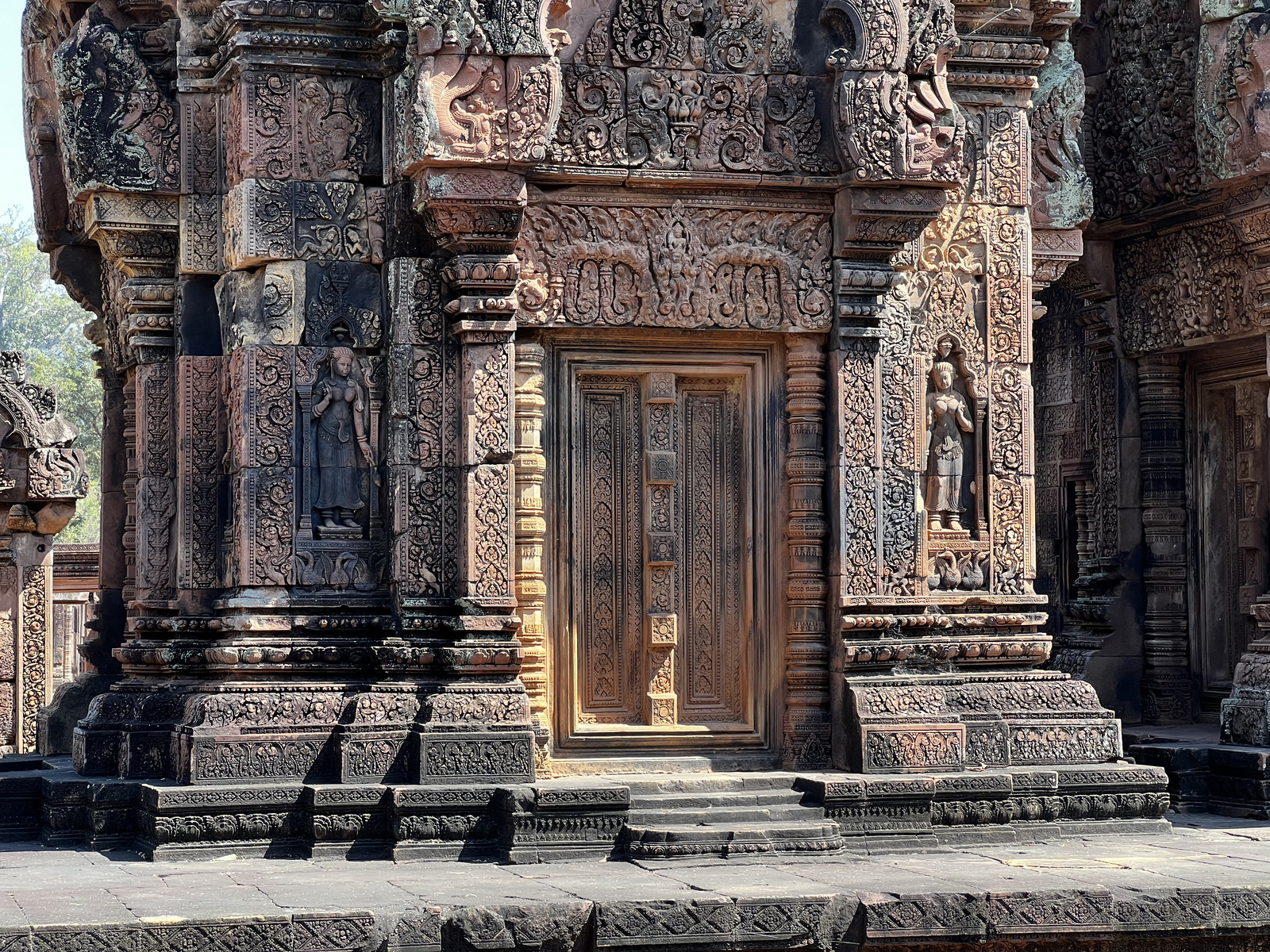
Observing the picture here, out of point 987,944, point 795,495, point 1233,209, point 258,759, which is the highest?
point 1233,209

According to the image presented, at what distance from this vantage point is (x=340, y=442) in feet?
33.5

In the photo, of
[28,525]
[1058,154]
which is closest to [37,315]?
[28,525]

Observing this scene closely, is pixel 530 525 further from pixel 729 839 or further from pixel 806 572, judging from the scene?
pixel 729 839

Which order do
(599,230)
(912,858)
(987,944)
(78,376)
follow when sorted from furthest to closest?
(78,376) → (599,230) → (912,858) → (987,944)

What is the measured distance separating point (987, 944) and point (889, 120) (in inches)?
170

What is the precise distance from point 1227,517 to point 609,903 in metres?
7.42

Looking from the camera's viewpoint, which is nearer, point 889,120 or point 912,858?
point 912,858

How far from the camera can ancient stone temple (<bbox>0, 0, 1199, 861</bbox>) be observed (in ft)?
32.3

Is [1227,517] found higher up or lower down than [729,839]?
higher up

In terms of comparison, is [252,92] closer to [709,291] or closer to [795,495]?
[709,291]

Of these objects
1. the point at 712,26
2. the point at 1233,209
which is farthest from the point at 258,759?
the point at 1233,209

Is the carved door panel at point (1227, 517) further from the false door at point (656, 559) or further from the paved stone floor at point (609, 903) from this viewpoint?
the false door at point (656, 559)

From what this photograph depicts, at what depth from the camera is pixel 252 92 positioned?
33.4 feet

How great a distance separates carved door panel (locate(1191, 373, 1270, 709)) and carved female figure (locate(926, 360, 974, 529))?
348cm
